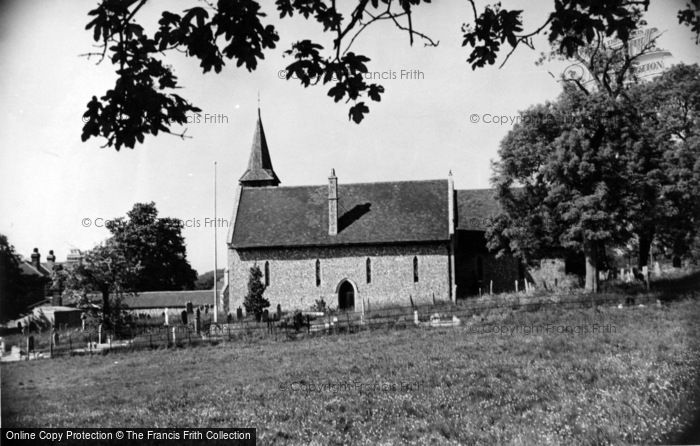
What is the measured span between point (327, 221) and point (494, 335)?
56.9ft

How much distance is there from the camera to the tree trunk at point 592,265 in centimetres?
2062

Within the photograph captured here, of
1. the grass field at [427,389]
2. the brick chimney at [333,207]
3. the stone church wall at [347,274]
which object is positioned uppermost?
the brick chimney at [333,207]

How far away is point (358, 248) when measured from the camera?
30.3m

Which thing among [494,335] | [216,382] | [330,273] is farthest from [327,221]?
[216,382]

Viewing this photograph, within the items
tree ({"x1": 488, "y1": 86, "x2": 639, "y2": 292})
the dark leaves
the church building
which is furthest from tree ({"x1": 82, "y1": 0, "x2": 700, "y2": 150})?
the church building

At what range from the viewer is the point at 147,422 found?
793 centimetres

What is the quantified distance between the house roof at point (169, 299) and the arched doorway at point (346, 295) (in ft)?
50.8

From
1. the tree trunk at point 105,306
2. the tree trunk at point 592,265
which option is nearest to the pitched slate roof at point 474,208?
the tree trunk at point 592,265

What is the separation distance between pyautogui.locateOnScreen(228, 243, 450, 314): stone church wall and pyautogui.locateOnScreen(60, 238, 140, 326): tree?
9565 mm

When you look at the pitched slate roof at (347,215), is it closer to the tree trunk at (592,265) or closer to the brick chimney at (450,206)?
the brick chimney at (450,206)

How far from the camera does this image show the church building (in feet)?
97.3

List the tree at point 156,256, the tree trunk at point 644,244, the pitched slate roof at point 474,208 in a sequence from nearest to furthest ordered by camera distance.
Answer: the tree at point 156,256, the tree trunk at point 644,244, the pitched slate roof at point 474,208

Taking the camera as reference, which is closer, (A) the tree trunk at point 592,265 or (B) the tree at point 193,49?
(B) the tree at point 193,49

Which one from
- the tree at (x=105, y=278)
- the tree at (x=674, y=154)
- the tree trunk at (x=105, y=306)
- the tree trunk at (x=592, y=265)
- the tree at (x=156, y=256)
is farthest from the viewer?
the tree at (x=156, y=256)
